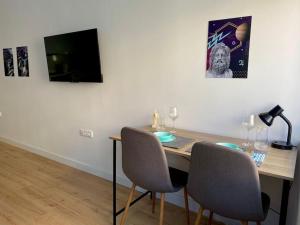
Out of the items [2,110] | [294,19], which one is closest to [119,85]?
[294,19]

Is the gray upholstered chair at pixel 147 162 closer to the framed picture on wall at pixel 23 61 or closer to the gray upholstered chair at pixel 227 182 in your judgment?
the gray upholstered chair at pixel 227 182

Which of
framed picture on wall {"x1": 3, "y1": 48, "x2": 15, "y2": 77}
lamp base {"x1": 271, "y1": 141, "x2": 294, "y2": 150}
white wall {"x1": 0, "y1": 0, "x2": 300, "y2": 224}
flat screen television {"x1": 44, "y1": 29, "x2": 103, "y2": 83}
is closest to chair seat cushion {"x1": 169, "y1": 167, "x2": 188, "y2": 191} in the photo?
white wall {"x1": 0, "y1": 0, "x2": 300, "y2": 224}

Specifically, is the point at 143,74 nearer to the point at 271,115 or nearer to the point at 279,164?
the point at 271,115

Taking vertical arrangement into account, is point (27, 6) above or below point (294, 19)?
above

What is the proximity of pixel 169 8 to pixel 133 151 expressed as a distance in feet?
4.36

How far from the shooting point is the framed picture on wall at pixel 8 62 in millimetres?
3904

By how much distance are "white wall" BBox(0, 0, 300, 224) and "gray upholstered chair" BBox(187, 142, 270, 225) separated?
2.42 feet

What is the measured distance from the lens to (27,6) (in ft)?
11.2

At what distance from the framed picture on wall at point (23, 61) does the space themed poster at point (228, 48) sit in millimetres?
2867

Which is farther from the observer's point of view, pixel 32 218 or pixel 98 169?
pixel 98 169

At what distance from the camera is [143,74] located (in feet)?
7.97

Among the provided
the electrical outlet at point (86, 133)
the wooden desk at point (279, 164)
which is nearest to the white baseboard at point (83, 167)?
the electrical outlet at point (86, 133)

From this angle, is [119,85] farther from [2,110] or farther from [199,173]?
[2,110]

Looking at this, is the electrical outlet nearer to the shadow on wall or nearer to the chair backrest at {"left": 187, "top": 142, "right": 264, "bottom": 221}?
the chair backrest at {"left": 187, "top": 142, "right": 264, "bottom": 221}
